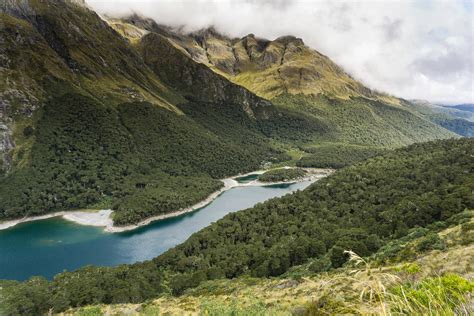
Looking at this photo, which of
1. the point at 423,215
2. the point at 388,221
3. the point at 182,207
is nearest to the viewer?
the point at 423,215

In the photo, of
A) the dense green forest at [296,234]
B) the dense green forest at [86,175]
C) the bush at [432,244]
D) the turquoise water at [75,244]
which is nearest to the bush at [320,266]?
the dense green forest at [296,234]

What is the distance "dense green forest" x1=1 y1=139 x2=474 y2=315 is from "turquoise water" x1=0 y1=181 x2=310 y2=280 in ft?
74.0

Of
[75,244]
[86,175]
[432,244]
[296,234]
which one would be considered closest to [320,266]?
[432,244]

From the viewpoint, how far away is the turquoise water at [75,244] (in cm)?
9550

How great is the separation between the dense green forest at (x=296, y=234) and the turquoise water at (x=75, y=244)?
74.0ft

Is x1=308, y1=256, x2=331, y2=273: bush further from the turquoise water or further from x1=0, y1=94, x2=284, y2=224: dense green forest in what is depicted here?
x1=0, y1=94, x2=284, y2=224: dense green forest

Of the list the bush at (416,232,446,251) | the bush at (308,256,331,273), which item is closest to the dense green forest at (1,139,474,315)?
the bush at (308,256,331,273)

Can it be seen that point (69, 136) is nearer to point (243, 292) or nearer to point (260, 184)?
point (260, 184)

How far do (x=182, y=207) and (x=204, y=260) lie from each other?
6684cm

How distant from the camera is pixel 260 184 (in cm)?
19475

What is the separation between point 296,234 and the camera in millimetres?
82875

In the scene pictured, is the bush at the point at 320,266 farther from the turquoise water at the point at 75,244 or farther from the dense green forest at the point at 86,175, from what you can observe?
the dense green forest at the point at 86,175

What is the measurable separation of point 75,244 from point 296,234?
239 ft

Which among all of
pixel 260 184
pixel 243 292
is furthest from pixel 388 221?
pixel 260 184
